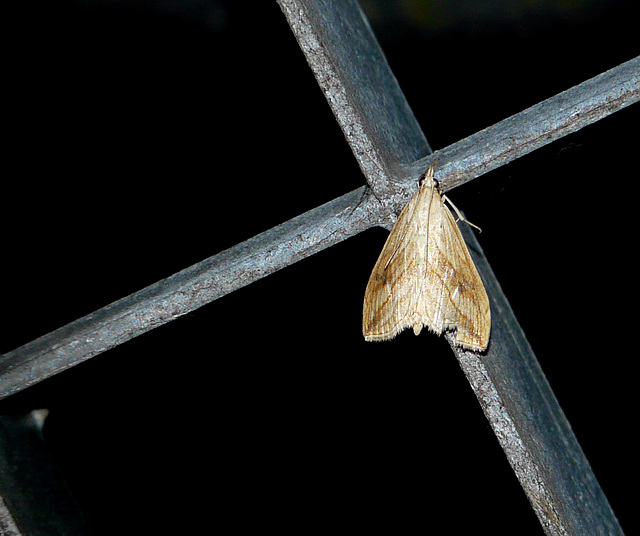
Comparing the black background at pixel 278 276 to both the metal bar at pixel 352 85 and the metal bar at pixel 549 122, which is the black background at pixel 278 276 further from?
the metal bar at pixel 549 122

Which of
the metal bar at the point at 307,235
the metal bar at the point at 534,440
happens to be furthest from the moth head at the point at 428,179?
the metal bar at the point at 534,440

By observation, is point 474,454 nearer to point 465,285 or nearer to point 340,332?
point 340,332

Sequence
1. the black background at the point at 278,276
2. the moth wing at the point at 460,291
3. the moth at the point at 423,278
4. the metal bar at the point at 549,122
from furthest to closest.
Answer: the black background at the point at 278,276, the moth at the point at 423,278, the moth wing at the point at 460,291, the metal bar at the point at 549,122

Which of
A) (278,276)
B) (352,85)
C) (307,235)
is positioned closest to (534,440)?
(307,235)

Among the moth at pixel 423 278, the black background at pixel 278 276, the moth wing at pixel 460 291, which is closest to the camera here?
the moth wing at pixel 460 291

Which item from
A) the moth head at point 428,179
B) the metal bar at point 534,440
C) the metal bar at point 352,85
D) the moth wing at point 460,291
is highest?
the metal bar at point 352,85

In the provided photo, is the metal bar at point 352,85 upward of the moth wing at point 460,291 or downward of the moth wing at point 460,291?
upward

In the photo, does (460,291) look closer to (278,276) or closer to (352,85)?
(352,85)

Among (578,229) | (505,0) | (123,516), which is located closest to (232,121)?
(505,0)
